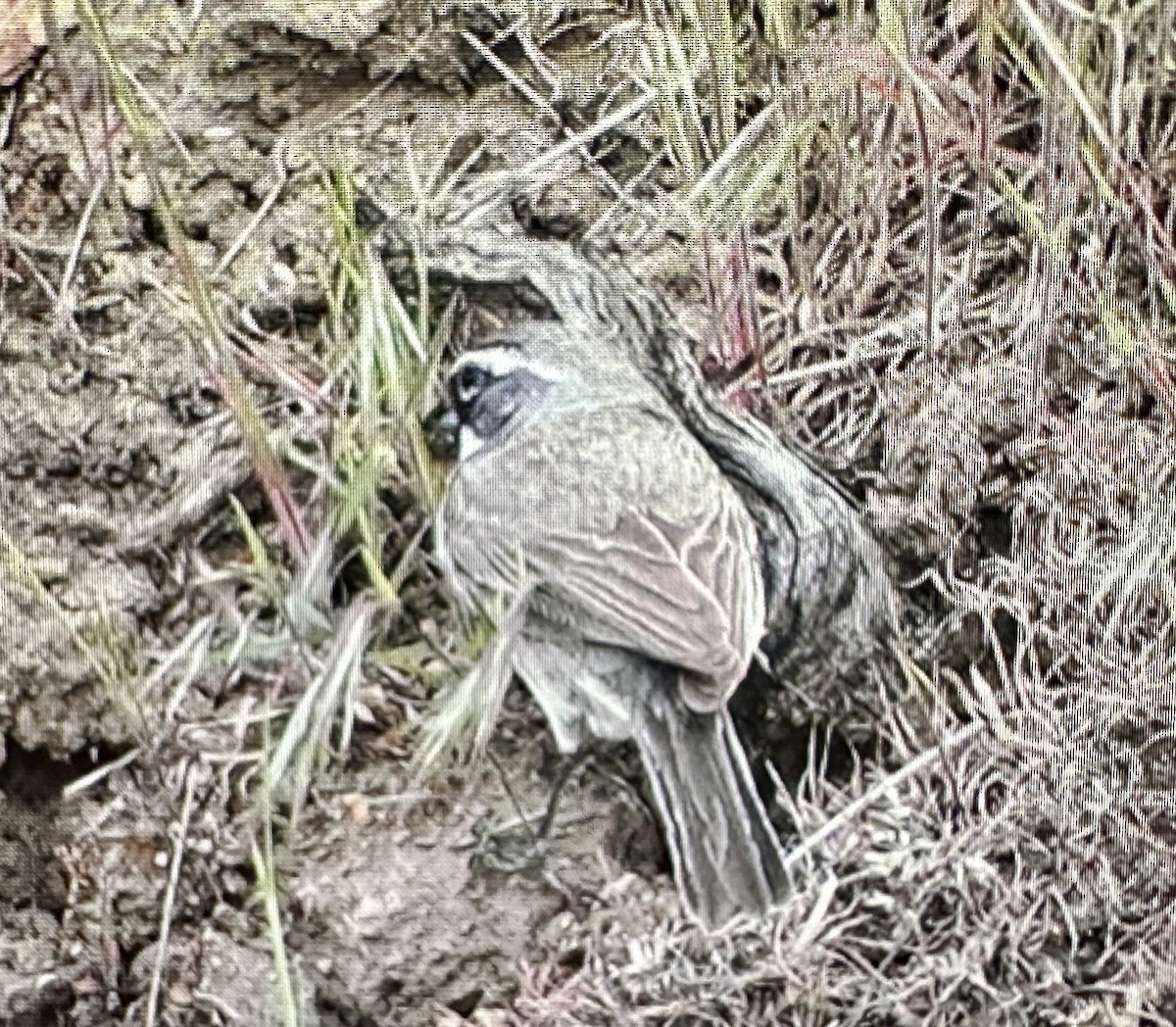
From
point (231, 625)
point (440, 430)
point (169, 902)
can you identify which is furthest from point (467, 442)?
point (169, 902)

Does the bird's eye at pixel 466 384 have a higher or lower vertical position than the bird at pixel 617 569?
higher

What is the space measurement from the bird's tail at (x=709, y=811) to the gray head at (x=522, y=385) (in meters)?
0.14

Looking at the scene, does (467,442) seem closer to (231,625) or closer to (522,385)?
(522,385)

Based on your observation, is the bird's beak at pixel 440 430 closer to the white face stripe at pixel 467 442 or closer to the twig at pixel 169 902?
the white face stripe at pixel 467 442

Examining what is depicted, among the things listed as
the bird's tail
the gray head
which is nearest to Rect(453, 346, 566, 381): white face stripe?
the gray head

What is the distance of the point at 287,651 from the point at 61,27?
311 mm

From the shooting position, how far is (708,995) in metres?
0.73

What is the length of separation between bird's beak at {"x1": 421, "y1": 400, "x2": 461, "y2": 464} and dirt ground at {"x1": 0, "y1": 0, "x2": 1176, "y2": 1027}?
2cm

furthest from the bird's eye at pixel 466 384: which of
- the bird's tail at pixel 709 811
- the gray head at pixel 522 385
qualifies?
the bird's tail at pixel 709 811

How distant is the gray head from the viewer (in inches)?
28.5

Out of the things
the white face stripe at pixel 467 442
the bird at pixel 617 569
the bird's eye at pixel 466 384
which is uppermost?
the bird's eye at pixel 466 384

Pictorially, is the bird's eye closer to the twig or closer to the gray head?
the gray head

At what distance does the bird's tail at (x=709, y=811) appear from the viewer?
72cm

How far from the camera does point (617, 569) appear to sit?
72 cm
